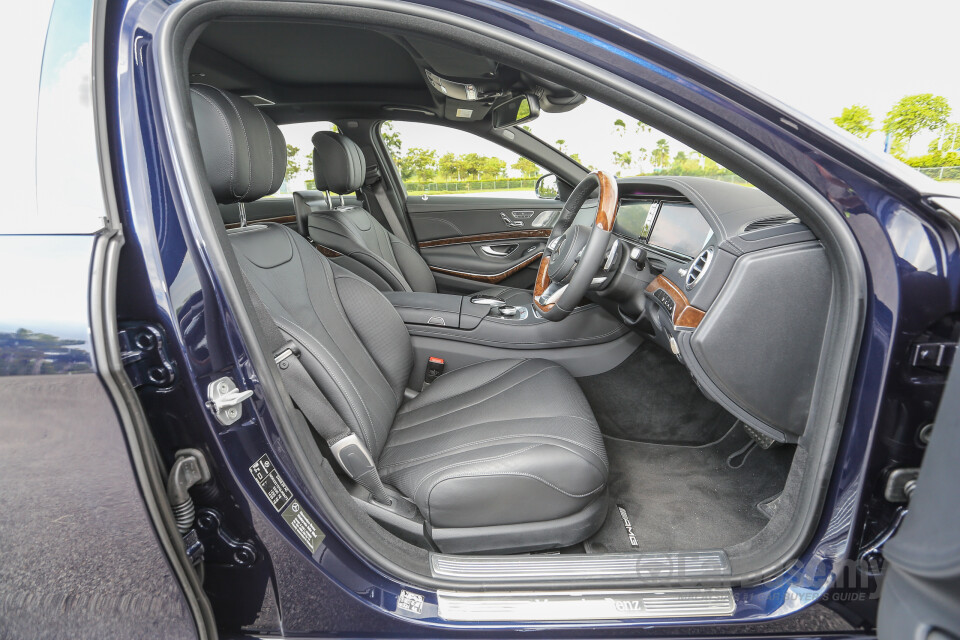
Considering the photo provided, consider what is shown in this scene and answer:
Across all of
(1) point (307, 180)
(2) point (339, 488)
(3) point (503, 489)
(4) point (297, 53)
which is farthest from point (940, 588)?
(4) point (297, 53)

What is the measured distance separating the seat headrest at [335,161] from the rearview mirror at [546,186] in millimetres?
1125

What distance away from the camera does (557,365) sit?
5.44ft

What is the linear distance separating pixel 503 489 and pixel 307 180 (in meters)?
2.19

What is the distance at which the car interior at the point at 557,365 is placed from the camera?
0.97 meters

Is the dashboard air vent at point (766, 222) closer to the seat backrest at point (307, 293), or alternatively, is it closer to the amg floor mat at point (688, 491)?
the amg floor mat at point (688, 491)

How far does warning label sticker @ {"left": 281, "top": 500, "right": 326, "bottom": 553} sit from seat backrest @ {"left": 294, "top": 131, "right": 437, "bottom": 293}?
177 cm

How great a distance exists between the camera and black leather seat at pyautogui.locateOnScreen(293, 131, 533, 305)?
2.41 meters

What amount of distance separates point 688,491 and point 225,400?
4.46 ft

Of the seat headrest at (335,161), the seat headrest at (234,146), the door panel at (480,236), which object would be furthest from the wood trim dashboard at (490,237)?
the seat headrest at (234,146)

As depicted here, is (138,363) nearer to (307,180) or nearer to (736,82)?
(736,82)

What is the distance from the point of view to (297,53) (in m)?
2.57

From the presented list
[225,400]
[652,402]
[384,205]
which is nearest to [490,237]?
[384,205]

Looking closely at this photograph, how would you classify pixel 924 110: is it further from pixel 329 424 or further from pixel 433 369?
pixel 329 424

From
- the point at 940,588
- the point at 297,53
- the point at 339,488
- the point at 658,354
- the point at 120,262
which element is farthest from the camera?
the point at 297,53
